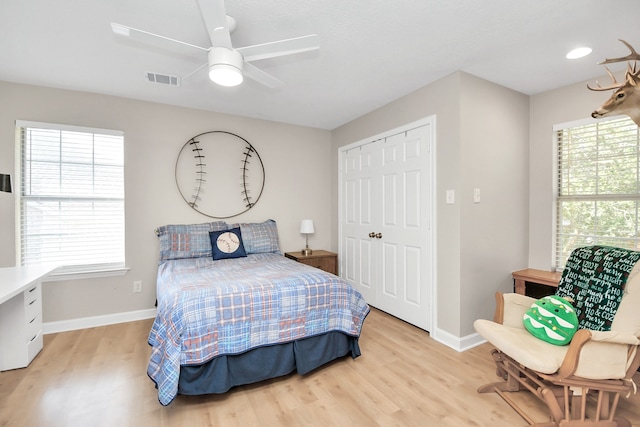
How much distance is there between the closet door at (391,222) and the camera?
117 inches

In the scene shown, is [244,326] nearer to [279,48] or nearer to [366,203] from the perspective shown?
[279,48]

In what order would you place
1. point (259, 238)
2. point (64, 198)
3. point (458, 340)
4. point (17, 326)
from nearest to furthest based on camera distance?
point (17, 326), point (458, 340), point (64, 198), point (259, 238)

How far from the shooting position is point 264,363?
6.74 feet

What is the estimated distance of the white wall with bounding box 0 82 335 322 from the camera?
9.40 feet

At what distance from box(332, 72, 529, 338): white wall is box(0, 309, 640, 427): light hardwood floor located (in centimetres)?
54

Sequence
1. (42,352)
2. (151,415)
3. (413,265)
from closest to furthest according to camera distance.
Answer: (151,415), (42,352), (413,265)

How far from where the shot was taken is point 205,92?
3.09m

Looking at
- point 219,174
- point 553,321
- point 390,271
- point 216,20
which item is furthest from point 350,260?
point 216,20

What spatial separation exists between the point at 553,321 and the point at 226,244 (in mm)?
2902

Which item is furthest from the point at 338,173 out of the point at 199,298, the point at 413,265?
the point at 199,298

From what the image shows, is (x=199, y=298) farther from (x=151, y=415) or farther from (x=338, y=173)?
(x=338, y=173)

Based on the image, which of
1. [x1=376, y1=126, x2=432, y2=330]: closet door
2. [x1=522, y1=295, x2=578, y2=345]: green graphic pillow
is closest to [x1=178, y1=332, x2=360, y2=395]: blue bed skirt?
[x1=376, y1=126, x2=432, y2=330]: closet door

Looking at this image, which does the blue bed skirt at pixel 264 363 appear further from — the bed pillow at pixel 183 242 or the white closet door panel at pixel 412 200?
the bed pillow at pixel 183 242

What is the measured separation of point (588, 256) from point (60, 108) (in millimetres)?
4779
